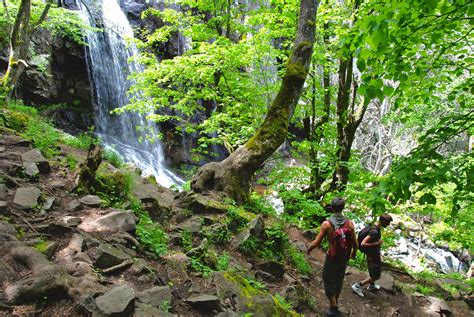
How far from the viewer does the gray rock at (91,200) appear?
4.76m

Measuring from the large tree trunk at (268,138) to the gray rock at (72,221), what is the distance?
125 inches

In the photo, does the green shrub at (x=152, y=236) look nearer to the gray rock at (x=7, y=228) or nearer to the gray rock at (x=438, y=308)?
the gray rock at (x=7, y=228)

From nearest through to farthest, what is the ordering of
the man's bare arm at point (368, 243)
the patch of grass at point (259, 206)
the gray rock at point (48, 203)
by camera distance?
the gray rock at point (48, 203)
the man's bare arm at point (368, 243)
the patch of grass at point (259, 206)

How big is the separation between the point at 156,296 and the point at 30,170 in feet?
11.0

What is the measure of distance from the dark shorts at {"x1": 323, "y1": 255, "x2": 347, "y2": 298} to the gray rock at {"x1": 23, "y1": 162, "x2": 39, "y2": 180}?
4.76 metres

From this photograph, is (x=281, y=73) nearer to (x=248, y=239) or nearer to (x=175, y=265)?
(x=248, y=239)

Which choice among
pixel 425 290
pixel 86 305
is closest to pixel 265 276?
pixel 86 305

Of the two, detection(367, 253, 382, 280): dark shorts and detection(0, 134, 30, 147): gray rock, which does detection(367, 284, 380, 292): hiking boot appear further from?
detection(0, 134, 30, 147): gray rock

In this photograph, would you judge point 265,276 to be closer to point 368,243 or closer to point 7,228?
point 368,243

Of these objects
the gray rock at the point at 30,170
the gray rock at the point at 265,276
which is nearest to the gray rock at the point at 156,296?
the gray rock at the point at 265,276

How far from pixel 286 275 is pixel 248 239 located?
942 millimetres

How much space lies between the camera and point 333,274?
4.82 metres

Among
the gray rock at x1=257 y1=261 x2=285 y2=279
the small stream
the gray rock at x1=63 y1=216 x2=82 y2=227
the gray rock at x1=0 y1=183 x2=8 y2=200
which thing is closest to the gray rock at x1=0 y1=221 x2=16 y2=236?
the gray rock at x1=63 y1=216 x2=82 y2=227

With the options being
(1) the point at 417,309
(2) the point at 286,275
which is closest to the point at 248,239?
(2) the point at 286,275
